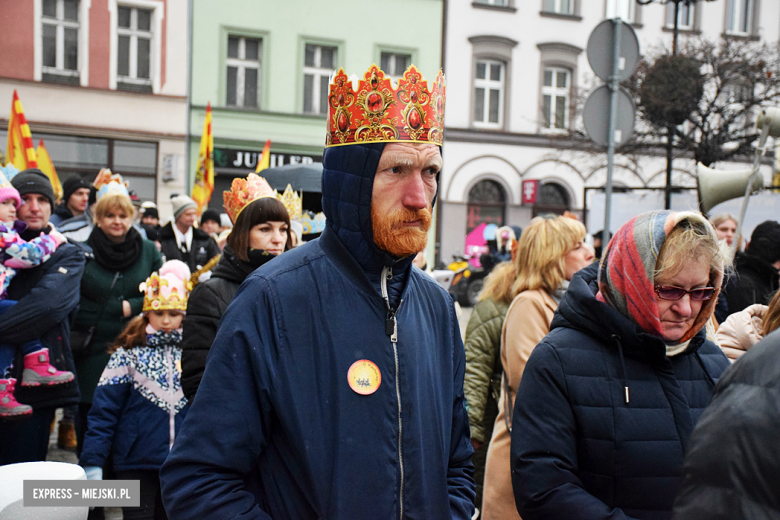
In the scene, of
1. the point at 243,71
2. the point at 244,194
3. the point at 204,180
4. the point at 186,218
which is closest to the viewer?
the point at 244,194

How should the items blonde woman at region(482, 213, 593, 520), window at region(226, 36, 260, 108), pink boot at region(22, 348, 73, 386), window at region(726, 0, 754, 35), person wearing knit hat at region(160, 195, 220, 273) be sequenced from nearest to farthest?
blonde woman at region(482, 213, 593, 520)
pink boot at region(22, 348, 73, 386)
person wearing knit hat at region(160, 195, 220, 273)
window at region(226, 36, 260, 108)
window at region(726, 0, 754, 35)

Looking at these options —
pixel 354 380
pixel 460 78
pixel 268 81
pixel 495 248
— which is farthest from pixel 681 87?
pixel 354 380

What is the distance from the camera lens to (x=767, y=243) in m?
5.02

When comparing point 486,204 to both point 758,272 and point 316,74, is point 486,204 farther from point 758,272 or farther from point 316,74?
point 758,272

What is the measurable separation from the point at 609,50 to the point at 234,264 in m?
3.45

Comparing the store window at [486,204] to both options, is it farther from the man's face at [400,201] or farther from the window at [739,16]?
the man's face at [400,201]

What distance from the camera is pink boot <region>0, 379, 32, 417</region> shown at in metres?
3.66

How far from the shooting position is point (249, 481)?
1.67 meters

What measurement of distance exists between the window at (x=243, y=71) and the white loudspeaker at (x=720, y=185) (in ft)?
54.3

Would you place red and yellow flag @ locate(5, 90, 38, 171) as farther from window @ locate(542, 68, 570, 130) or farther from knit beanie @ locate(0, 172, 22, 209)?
window @ locate(542, 68, 570, 130)

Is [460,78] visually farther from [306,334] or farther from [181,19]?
[306,334]

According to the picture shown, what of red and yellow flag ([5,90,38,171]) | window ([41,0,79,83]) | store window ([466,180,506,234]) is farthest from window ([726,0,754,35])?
red and yellow flag ([5,90,38,171])

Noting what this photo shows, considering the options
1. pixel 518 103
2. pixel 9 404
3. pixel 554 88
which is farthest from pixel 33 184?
pixel 554 88

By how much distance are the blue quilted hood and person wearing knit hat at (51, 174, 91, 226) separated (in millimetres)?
5169
